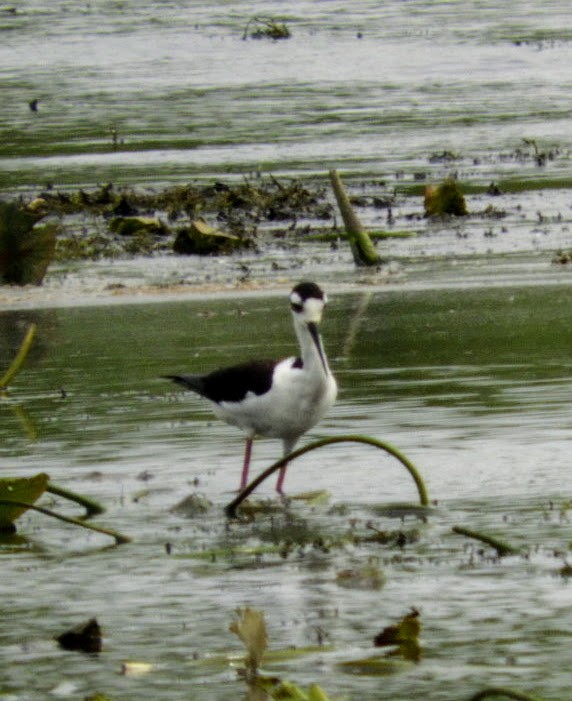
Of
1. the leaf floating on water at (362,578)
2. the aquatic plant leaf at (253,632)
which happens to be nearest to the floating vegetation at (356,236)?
the leaf floating on water at (362,578)

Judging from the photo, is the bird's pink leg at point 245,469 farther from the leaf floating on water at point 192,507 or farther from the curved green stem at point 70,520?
the curved green stem at point 70,520

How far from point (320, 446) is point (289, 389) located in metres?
0.83

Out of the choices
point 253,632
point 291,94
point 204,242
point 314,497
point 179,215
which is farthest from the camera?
point 291,94

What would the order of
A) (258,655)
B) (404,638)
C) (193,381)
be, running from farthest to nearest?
(193,381)
(404,638)
(258,655)

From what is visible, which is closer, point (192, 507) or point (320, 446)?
point (320, 446)

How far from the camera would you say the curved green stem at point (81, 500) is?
1000cm

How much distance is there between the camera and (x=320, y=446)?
398 inches

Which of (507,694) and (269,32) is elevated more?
(269,32)

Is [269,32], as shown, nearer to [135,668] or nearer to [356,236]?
[356,236]

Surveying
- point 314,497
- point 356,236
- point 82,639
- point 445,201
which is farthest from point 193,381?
point 445,201

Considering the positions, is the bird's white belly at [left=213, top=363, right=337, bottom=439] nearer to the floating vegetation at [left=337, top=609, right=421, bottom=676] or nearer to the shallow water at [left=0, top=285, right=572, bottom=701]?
the shallow water at [left=0, top=285, right=572, bottom=701]

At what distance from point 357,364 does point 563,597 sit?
676cm

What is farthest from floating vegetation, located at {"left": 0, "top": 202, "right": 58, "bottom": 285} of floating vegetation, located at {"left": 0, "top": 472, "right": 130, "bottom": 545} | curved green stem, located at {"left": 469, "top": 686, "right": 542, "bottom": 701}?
curved green stem, located at {"left": 469, "top": 686, "right": 542, "bottom": 701}

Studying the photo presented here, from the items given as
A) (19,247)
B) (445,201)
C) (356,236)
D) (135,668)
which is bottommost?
(135,668)
